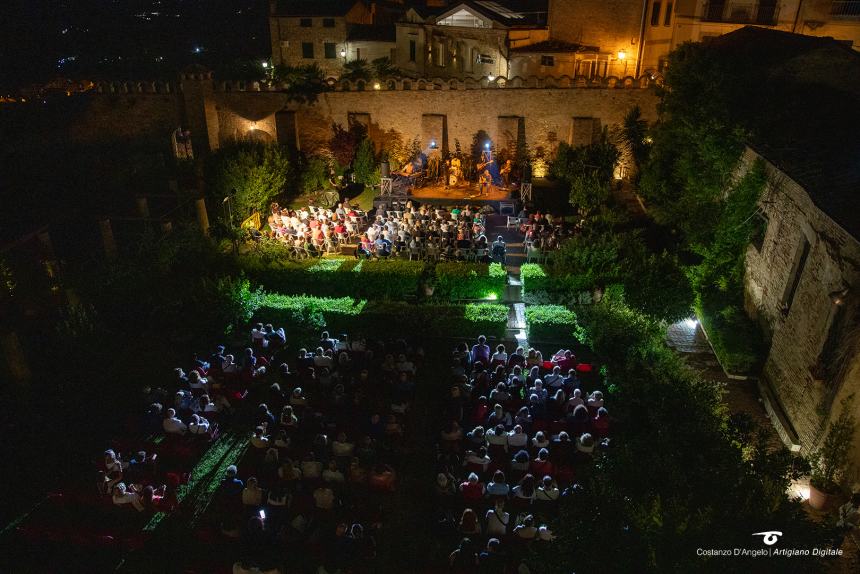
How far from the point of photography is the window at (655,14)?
87.9 ft

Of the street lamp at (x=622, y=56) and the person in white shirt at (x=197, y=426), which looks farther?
the street lamp at (x=622, y=56)

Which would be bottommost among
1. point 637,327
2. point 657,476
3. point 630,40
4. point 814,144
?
point 637,327

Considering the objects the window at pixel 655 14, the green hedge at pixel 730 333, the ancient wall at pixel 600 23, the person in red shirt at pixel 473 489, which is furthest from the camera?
the ancient wall at pixel 600 23

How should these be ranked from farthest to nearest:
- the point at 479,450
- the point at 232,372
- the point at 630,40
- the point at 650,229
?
the point at 630,40, the point at 650,229, the point at 232,372, the point at 479,450

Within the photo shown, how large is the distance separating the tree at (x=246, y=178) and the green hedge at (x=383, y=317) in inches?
235

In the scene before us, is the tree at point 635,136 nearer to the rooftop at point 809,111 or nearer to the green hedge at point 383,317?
the rooftop at point 809,111

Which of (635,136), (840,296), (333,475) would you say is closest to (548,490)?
(333,475)

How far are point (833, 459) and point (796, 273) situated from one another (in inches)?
193

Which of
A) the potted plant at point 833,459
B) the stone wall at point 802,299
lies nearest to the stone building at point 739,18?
the stone wall at point 802,299

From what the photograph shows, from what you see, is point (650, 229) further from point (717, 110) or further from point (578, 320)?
point (578, 320)

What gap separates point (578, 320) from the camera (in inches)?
581

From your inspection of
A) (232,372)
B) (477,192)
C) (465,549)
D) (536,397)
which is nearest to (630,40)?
(477,192)

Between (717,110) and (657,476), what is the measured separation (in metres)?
14.0

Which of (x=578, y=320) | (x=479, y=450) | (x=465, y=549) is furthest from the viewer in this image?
(x=578, y=320)
